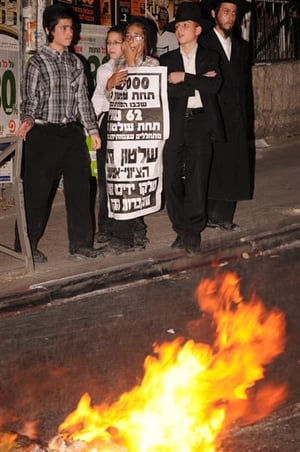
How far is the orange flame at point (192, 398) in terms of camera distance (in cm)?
488

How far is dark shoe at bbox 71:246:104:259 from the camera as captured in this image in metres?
8.53

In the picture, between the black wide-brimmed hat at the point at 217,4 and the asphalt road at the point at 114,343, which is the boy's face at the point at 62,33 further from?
the asphalt road at the point at 114,343

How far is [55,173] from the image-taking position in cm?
830

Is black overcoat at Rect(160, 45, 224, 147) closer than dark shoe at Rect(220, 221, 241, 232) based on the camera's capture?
Yes

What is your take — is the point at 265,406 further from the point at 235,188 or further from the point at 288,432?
the point at 235,188

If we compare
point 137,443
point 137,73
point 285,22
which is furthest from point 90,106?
point 285,22

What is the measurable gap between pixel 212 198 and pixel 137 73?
4.95ft

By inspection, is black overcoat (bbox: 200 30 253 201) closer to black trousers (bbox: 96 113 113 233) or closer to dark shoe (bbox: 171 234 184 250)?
dark shoe (bbox: 171 234 184 250)

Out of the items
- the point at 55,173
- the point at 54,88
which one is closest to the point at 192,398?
the point at 55,173

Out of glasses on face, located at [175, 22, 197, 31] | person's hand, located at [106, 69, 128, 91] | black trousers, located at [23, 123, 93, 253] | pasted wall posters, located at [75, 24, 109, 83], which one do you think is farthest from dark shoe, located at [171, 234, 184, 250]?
pasted wall posters, located at [75, 24, 109, 83]

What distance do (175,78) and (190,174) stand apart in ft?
2.72

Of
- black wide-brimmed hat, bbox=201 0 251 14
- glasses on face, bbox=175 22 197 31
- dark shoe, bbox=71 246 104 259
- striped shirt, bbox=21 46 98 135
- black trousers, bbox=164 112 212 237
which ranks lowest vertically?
dark shoe, bbox=71 246 104 259

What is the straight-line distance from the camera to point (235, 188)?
913 centimetres

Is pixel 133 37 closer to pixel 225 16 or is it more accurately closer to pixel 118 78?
pixel 118 78
